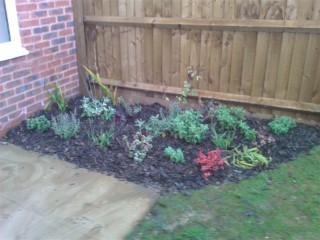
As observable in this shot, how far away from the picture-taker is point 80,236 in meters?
2.45

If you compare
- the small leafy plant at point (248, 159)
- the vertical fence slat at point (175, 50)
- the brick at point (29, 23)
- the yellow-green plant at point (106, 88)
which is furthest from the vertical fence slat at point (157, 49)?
the small leafy plant at point (248, 159)

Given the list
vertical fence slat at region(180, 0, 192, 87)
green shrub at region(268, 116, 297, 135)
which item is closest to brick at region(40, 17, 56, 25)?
vertical fence slat at region(180, 0, 192, 87)

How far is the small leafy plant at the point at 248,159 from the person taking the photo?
3311 mm

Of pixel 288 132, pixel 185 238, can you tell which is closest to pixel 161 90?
pixel 288 132

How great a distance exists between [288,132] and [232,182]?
1182 millimetres

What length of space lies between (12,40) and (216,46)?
2.36m

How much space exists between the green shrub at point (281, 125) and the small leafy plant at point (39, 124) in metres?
2.56

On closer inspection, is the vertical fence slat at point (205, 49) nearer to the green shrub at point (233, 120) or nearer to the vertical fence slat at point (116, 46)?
the green shrub at point (233, 120)

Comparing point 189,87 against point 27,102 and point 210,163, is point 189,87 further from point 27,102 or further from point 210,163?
point 27,102

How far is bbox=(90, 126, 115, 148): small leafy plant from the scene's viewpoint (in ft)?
12.0

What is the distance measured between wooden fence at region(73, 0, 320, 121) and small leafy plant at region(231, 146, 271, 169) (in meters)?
0.94

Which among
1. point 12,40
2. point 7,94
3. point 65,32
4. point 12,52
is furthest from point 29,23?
point 7,94

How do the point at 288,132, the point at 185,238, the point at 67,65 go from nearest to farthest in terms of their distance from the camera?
the point at 185,238 → the point at 288,132 → the point at 67,65

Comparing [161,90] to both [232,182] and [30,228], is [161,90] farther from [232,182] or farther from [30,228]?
[30,228]
